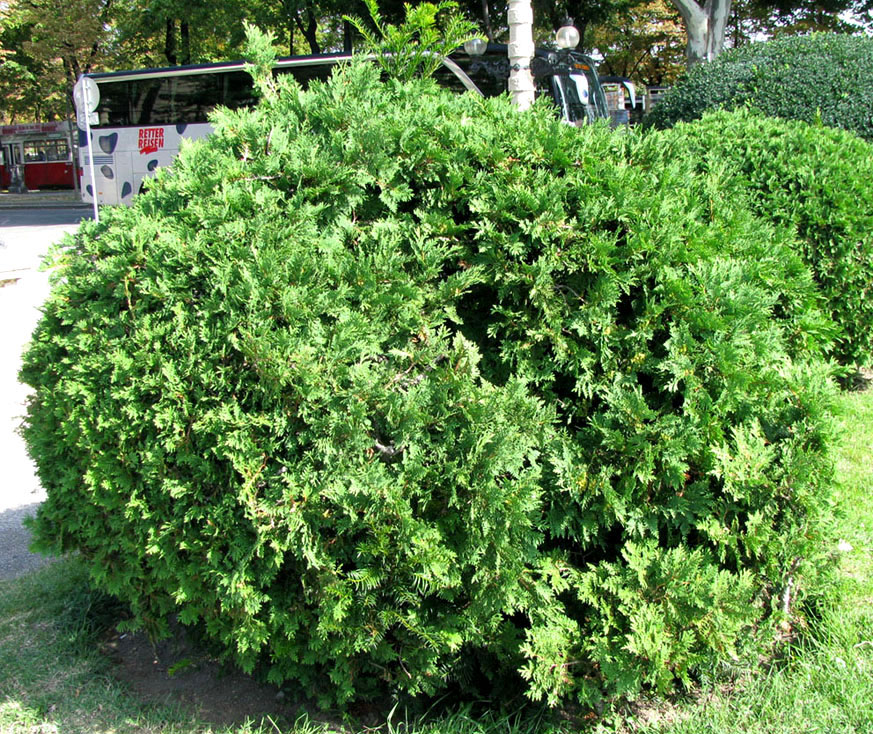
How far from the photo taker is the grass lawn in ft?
8.38

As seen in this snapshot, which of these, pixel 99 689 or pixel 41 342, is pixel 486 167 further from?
pixel 99 689

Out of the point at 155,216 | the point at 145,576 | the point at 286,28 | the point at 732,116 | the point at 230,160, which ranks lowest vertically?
the point at 145,576

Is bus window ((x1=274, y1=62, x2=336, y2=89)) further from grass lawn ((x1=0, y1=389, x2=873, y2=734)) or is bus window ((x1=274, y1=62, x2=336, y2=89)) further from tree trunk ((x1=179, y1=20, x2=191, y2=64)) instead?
grass lawn ((x1=0, y1=389, x2=873, y2=734))

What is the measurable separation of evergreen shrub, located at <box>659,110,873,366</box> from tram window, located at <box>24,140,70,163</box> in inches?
1756

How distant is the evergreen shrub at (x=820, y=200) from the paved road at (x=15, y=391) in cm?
456

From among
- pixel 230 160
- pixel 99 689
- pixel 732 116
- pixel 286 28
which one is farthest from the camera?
pixel 286 28

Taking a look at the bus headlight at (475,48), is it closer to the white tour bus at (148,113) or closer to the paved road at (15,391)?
the white tour bus at (148,113)

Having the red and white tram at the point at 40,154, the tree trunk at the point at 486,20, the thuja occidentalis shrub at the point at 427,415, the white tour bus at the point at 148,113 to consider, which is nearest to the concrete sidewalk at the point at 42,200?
the red and white tram at the point at 40,154

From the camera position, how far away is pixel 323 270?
254 centimetres

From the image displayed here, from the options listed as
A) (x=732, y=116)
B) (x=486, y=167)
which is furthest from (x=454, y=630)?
(x=732, y=116)

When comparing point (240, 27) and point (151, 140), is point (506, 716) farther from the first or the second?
point (240, 27)

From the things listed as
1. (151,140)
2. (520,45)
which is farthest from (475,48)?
(151,140)

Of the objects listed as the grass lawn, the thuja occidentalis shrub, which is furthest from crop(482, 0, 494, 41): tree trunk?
the grass lawn

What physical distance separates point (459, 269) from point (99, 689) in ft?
7.22
